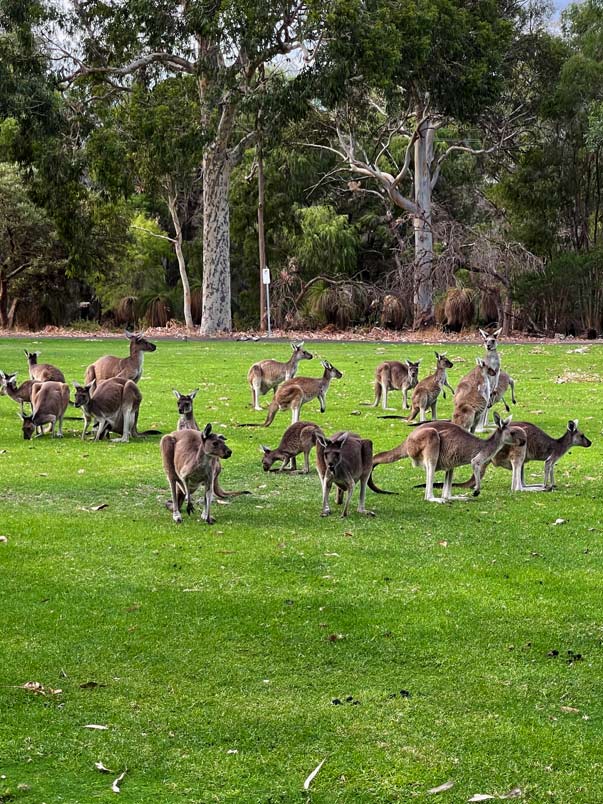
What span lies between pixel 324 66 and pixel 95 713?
3172 cm

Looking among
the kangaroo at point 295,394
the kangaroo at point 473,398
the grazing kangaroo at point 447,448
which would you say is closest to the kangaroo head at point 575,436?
the grazing kangaroo at point 447,448

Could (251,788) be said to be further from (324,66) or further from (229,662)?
(324,66)

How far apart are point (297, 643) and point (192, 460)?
3.05 meters

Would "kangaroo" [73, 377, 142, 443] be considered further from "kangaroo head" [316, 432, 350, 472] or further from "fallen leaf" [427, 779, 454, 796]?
"fallen leaf" [427, 779, 454, 796]

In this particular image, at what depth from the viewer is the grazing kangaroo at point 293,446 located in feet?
38.7

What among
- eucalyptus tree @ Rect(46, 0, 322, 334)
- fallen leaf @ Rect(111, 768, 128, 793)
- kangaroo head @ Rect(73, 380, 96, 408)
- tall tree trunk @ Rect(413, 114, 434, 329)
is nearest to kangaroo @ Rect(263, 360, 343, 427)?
kangaroo head @ Rect(73, 380, 96, 408)

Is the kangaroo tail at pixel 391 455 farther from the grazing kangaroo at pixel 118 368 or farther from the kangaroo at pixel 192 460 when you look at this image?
the grazing kangaroo at pixel 118 368

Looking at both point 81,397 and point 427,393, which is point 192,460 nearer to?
point 81,397

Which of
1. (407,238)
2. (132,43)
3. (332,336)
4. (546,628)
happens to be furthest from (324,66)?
(546,628)

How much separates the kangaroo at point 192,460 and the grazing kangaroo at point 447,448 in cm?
188

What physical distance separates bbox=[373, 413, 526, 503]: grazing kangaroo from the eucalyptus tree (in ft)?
85.1

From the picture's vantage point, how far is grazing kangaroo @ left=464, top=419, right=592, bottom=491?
11.4m

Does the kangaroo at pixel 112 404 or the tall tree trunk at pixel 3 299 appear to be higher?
the tall tree trunk at pixel 3 299

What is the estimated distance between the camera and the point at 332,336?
4047 centimetres
